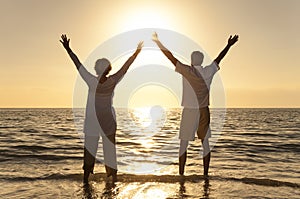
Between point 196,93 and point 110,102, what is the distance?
2.00m

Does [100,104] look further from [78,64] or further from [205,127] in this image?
[205,127]

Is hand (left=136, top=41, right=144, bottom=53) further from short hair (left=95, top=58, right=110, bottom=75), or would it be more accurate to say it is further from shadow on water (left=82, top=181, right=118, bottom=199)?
shadow on water (left=82, top=181, right=118, bottom=199)

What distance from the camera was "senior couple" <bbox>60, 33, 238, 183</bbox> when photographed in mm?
6980

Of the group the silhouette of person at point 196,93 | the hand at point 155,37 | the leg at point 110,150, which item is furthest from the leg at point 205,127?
the leg at point 110,150

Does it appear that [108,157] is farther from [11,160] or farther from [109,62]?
[11,160]

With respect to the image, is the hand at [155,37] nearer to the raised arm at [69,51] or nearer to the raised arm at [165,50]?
the raised arm at [165,50]

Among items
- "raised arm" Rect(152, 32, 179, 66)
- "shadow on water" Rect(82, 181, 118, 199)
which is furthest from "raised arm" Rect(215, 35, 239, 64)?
"shadow on water" Rect(82, 181, 118, 199)

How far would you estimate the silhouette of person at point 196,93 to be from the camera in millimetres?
7598

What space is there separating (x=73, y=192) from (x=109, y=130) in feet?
4.64

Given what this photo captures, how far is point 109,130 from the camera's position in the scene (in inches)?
279

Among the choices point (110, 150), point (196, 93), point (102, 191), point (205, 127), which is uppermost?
point (196, 93)

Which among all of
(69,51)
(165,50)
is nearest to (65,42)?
(69,51)

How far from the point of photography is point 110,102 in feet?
23.3

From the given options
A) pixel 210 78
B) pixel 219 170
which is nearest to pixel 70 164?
pixel 219 170
